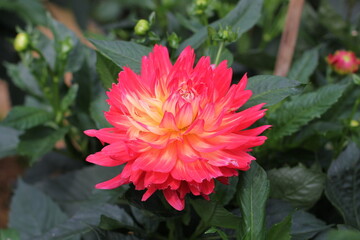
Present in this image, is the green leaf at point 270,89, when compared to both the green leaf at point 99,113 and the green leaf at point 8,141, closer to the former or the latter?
the green leaf at point 99,113

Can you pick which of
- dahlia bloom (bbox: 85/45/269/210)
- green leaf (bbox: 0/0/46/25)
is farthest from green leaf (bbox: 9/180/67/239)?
green leaf (bbox: 0/0/46/25)

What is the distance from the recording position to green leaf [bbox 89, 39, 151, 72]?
0.60m

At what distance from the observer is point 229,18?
705 mm

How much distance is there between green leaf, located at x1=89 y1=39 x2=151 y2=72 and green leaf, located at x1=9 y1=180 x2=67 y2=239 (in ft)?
1.08

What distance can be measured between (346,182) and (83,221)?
0.40m

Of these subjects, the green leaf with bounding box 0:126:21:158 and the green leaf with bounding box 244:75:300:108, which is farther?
the green leaf with bounding box 0:126:21:158

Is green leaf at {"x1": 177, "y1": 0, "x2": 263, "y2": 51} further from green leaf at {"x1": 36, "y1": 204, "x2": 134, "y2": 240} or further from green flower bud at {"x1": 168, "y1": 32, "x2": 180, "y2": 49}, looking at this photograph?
green leaf at {"x1": 36, "y1": 204, "x2": 134, "y2": 240}

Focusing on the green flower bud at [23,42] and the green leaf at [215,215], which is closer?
the green leaf at [215,215]

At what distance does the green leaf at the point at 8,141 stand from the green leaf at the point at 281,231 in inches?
25.0

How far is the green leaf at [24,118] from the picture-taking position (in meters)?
0.81

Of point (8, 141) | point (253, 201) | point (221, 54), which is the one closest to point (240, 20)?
point (221, 54)

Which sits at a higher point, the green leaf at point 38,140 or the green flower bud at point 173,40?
the green flower bud at point 173,40

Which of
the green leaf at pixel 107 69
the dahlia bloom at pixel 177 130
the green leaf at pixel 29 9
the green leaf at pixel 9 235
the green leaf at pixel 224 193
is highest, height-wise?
the green leaf at pixel 29 9

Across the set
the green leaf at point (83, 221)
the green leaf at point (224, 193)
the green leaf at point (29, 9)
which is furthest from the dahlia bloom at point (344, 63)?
the green leaf at point (29, 9)
